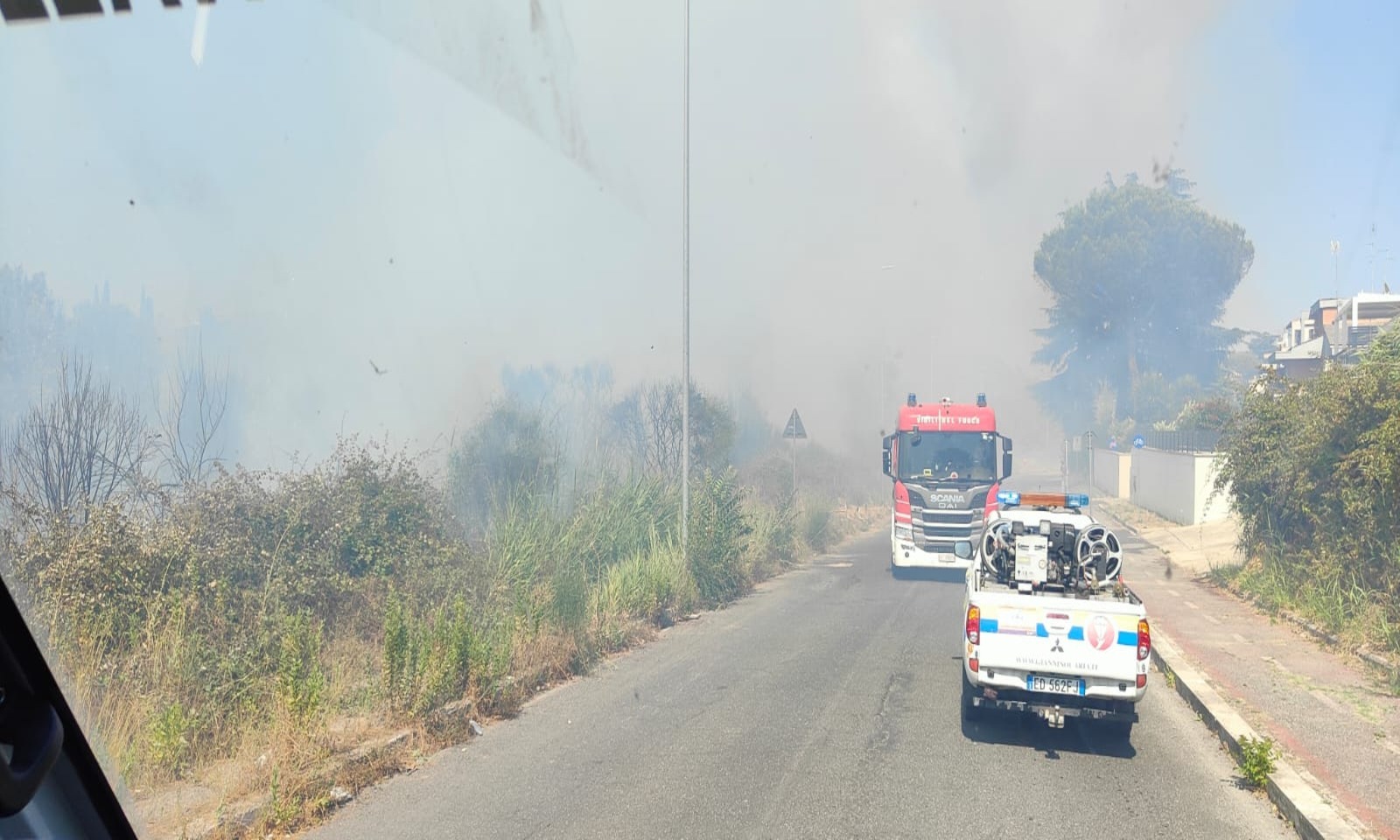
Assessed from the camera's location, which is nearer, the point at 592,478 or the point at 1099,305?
the point at 592,478

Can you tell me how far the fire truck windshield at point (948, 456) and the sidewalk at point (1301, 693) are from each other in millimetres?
3492

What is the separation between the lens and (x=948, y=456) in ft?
63.2

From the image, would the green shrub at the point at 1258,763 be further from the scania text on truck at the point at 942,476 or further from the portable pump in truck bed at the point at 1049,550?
the scania text on truck at the point at 942,476

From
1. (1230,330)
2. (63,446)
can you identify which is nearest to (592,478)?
(63,446)

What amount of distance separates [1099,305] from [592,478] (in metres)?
50.7

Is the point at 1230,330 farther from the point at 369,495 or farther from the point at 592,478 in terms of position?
the point at 369,495

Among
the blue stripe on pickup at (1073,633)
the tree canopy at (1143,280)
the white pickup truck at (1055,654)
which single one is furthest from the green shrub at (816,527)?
the tree canopy at (1143,280)

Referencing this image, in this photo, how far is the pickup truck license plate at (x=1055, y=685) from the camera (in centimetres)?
754

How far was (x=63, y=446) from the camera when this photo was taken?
884cm

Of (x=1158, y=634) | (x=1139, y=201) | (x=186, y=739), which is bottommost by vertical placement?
(x=1158, y=634)

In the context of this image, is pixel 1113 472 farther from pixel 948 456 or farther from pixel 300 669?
pixel 300 669

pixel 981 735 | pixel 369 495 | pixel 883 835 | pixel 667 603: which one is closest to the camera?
pixel 883 835

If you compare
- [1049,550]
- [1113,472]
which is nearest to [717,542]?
[1049,550]

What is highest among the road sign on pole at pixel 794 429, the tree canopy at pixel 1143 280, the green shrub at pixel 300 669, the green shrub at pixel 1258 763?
the tree canopy at pixel 1143 280
